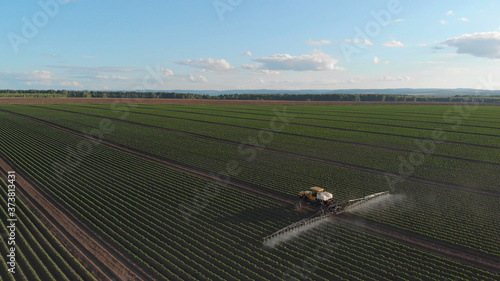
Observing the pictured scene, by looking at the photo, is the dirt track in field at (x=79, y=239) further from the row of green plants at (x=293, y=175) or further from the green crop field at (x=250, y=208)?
the row of green plants at (x=293, y=175)

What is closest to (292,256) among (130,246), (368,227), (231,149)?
(368,227)

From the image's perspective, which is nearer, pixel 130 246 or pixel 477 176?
pixel 130 246

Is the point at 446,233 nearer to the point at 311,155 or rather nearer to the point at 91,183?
the point at 311,155

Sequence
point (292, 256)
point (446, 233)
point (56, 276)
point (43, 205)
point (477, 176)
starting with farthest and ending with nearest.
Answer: point (477, 176), point (43, 205), point (446, 233), point (292, 256), point (56, 276)

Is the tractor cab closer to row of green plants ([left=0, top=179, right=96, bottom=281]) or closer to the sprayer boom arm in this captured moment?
the sprayer boom arm

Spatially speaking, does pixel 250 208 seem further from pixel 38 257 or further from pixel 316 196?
pixel 38 257

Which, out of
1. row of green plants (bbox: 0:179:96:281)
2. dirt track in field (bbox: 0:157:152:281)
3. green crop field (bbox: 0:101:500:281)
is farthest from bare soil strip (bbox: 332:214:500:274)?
row of green plants (bbox: 0:179:96:281)

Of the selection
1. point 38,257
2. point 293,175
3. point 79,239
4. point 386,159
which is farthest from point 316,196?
point 386,159
